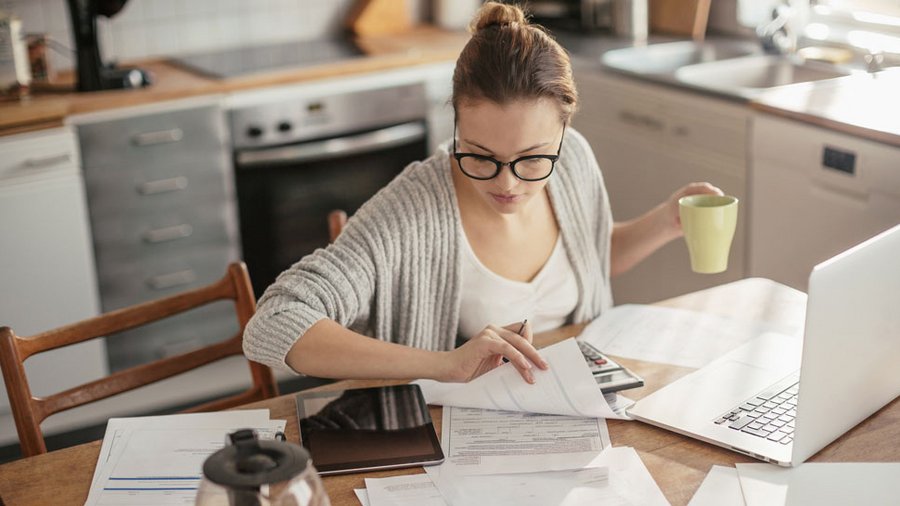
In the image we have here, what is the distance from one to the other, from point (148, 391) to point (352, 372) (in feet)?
6.32

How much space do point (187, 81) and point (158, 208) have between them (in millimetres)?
411

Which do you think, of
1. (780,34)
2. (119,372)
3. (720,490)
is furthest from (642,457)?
(780,34)

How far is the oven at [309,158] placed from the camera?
3258 mm

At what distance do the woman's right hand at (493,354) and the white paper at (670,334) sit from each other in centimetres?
25

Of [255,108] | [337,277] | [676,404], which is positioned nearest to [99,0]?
[255,108]

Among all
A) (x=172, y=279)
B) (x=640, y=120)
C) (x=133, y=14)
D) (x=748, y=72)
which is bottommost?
(x=172, y=279)

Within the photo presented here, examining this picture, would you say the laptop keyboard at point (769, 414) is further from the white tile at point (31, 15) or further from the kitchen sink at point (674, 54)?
the white tile at point (31, 15)

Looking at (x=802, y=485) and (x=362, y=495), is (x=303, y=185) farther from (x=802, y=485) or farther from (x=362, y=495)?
(x=802, y=485)

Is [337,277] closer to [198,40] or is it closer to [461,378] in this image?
[461,378]

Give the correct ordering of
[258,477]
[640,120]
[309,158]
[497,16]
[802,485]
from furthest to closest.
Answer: [309,158]
[640,120]
[497,16]
[802,485]
[258,477]

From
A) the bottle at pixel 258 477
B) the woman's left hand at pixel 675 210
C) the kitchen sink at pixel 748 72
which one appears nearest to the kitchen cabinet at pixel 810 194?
the kitchen sink at pixel 748 72

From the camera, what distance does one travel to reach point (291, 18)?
12.7 ft

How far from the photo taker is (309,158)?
3307mm

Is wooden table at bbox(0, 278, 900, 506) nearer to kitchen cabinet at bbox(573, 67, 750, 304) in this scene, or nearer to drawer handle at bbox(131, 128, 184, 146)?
kitchen cabinet at bbox(573, 67, 750, 304)
